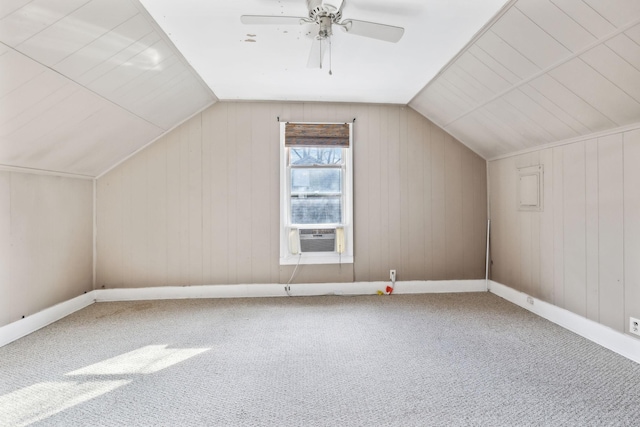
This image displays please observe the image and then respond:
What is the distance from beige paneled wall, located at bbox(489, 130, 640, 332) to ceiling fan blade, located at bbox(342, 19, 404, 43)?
189cm

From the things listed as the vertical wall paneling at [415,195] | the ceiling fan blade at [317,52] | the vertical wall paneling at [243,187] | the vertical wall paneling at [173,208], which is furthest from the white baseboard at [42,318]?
the vertical wall paneling at [415,195]

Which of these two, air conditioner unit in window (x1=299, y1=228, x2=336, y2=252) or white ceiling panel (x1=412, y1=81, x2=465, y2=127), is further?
air conditioner unit in window (x1=299, y1=228, x2=336, y2=252)

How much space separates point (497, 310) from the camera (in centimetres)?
332

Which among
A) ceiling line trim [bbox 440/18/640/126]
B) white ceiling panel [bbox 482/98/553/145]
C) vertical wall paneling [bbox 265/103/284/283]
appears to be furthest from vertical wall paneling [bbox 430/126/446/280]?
vertical wall paneling [bbox 265/103/284/283]

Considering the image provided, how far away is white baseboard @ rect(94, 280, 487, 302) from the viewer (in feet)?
12.2

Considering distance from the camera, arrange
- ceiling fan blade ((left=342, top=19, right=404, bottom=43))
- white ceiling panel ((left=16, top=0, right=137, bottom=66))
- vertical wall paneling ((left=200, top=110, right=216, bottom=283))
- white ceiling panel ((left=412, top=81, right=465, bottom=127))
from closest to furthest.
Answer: white ceiling panel ((left=16, top=0, right=137, bottom=66)), ceiling fan blade ((left=342, top=19, right=404, bottom=43)), white ceiling panel ((left=412, top=81, right=465, bottom=127)), vertical wall paneling ((left=200, top=110, right=216, bottom=283))

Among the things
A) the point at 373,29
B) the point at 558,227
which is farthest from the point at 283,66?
the point at 558,227

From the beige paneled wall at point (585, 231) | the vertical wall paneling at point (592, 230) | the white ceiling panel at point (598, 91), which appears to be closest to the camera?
the white ceiling panel at point (598, 91)

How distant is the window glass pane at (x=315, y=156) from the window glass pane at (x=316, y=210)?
0.44 metres

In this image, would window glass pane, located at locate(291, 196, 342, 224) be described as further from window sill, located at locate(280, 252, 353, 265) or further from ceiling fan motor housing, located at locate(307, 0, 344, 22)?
ceiling fan motor housing, located at locate(307, 0, 344, 22)

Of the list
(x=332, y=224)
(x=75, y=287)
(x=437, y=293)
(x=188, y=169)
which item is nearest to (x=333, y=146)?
(x=332, y=224)

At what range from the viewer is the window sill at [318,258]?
3.88 meters

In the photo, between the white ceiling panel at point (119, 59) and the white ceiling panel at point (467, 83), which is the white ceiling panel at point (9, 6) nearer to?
the white ceiling panel at point (119, 59)

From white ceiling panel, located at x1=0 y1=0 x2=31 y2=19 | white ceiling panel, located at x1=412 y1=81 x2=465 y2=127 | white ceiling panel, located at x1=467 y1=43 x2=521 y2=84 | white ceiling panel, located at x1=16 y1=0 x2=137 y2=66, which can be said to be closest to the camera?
white ceiling panel, located at x1=0 y1=0 x2=31 y2=19
